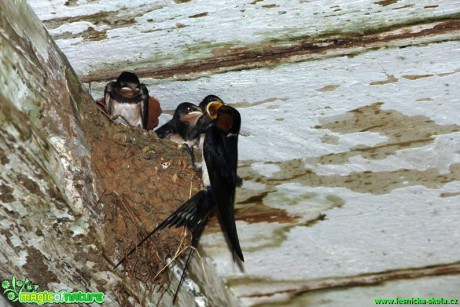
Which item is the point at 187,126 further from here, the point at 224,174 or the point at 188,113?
the point at 224,174

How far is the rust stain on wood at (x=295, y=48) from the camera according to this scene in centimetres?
228

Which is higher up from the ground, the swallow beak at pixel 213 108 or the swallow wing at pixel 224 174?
the swallow beak at pixel 213 108

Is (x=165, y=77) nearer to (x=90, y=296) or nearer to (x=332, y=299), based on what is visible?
(x=90, y=296)

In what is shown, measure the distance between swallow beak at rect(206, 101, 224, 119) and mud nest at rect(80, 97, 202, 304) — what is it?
0.19 meters

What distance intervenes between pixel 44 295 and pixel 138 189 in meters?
0.59

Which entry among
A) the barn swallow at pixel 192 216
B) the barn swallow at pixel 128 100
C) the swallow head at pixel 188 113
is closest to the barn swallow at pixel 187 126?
the swallow head at pixel 188 113

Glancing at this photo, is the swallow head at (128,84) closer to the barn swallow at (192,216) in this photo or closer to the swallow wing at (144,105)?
the swallow wing at (144,105)

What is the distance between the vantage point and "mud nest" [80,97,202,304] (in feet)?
7.36

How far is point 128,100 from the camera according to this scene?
2877mm

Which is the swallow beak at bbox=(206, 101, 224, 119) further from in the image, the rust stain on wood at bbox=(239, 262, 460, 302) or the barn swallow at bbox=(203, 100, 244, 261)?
the rust stain on wood at bbox=(239, 262, 460, 302)

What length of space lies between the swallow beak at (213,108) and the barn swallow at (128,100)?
0.73ft

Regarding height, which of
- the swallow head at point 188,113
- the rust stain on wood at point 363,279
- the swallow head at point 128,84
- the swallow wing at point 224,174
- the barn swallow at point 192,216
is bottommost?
the rust stain on wood at point 363,279

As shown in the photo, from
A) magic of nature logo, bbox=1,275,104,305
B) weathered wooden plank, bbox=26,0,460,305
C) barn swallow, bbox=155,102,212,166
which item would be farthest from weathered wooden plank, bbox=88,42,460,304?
magic of nature logo, bbox=1,275,104,305


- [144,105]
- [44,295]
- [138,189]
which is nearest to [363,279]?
[138,189]
